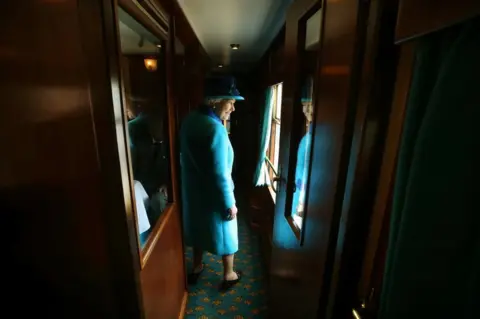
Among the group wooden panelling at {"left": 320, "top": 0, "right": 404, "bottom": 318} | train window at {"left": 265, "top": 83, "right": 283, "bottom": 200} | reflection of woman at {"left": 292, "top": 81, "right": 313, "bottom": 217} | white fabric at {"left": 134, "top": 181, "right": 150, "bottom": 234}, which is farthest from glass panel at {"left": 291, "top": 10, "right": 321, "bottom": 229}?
train window at {"left": 265, "top": 83, "right": 283, "bottom": 200}

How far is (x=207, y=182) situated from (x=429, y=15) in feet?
4.82

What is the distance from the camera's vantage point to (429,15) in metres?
0.40

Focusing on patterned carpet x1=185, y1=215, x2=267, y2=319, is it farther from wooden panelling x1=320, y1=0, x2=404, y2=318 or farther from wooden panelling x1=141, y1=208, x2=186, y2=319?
wooden panelling x1=320, y1=0, x2=404, y2=318

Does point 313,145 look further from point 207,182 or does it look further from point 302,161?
point 207,182

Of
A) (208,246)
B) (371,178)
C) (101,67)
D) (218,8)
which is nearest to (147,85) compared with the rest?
(101,67)

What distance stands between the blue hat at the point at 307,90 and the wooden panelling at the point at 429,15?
70cm

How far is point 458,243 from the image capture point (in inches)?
13.4

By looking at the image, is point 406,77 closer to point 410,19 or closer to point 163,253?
point 410,19

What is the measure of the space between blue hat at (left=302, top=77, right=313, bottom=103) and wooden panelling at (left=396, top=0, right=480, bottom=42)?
0.70 m

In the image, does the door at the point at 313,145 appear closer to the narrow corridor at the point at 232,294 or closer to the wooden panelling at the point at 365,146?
the wooden panelling at the point at 365,146

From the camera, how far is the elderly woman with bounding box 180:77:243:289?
162cm

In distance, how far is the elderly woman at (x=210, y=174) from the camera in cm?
162

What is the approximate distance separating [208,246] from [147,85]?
122 cm

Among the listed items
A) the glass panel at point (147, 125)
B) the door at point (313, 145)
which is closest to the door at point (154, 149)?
the glass panel at point (147, 125)
